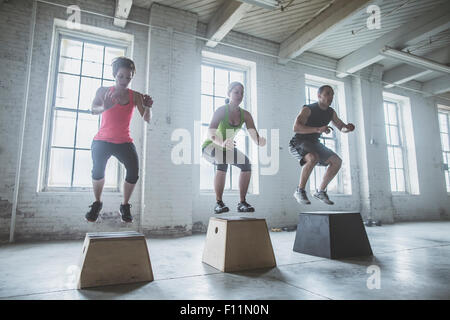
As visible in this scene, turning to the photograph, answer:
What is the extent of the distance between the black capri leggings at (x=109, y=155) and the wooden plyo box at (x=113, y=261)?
559mm

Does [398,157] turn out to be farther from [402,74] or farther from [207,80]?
[207,80]

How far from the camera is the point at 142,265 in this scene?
2453 millimetres

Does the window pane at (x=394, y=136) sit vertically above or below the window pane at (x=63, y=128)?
above

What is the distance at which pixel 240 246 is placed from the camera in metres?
2.88

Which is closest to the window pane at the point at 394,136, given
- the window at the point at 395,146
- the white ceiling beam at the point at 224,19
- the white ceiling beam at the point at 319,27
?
the window at the point at 395,146

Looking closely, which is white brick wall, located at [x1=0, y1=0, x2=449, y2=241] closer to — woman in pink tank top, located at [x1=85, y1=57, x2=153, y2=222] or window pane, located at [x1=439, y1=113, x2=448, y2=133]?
woman in pink tank top, located at [x1=85, y1=57, x2=153, y2=222]

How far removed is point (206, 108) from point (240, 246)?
4302 millimetres

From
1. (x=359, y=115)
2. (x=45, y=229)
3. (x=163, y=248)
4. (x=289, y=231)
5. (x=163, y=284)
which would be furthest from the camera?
(x=359, y=115)

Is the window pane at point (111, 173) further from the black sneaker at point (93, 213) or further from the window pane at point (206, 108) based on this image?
the black sneaker at point (93, 213)

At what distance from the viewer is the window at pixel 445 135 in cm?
1010

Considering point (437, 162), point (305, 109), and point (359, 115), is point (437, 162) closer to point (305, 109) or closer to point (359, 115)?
point (359, 115)

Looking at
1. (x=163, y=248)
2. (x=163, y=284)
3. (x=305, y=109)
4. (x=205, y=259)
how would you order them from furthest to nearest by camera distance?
(x=163, y=248) < (x=305, y=109) < (x=205, y=259) < (x=163, y=284)

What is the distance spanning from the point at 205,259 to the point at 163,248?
3.74 ft
